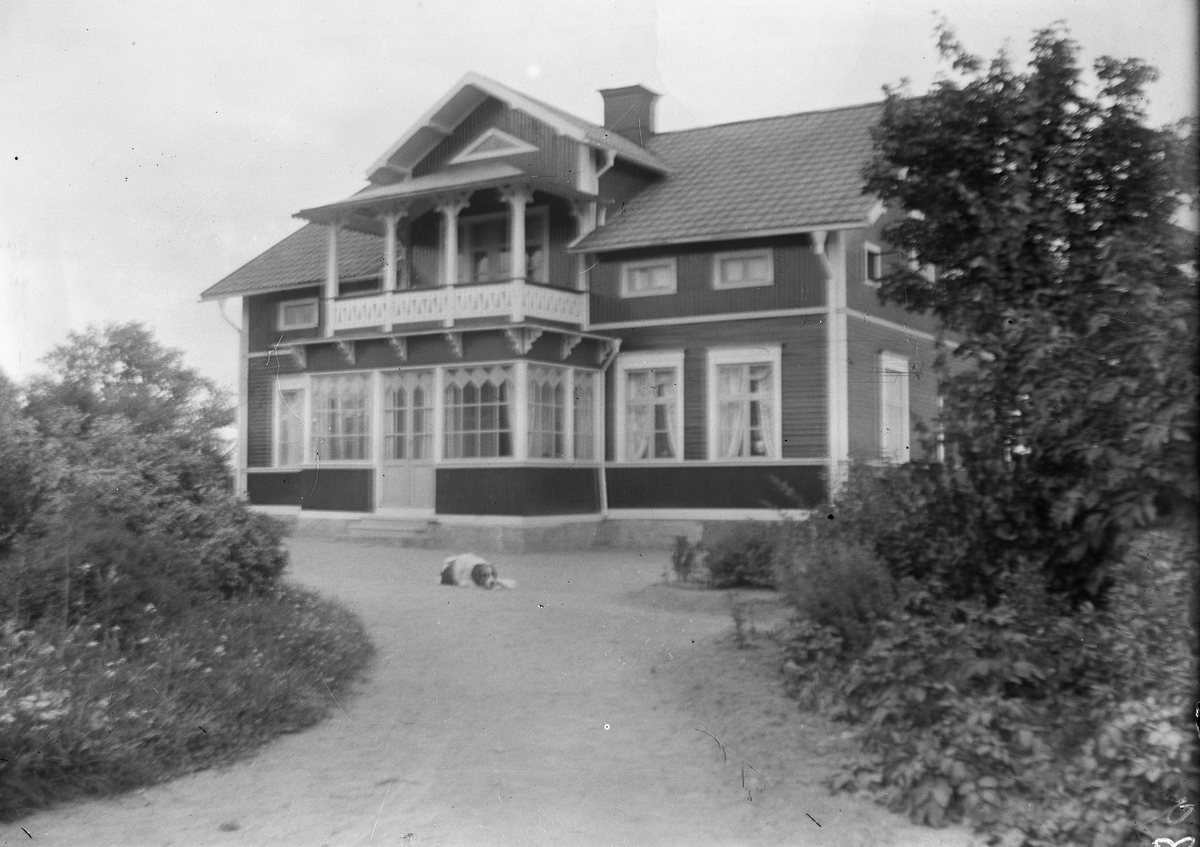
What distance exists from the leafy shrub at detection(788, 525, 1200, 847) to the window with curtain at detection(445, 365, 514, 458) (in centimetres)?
1019

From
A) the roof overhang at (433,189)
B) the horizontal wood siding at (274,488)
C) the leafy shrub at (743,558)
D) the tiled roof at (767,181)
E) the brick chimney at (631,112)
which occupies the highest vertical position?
the brick chimney at (631,112)

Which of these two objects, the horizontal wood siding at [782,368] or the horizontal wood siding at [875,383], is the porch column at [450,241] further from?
the horizontal wood siding at [875,383]

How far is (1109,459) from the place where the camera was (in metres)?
6.49

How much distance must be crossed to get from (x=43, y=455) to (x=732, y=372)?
8951 mm

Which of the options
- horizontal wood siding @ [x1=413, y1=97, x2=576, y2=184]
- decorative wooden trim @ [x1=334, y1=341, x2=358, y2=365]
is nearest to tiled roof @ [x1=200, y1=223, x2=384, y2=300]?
decorative wooden trim @ [x1=334, y1=341, x2=358, y2=365]

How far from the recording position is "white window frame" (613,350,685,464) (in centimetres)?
1520

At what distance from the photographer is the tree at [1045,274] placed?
6.66m

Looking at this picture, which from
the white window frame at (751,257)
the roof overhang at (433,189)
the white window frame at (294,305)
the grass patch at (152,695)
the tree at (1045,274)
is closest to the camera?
the grass patch at (152,695)

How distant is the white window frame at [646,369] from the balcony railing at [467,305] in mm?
1324

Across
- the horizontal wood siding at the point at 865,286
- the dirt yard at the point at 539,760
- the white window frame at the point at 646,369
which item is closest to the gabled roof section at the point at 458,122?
the white window frame at the point at 646,369

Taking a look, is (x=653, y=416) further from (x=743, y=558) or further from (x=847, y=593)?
(x=847, y=593)

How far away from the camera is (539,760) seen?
21.3ft

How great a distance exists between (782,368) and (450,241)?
20.7 ft

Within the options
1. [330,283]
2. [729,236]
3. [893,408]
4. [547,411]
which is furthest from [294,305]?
[893,408]
